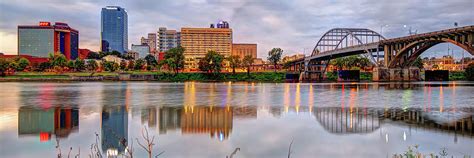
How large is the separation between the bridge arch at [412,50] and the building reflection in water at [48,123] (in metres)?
87.8

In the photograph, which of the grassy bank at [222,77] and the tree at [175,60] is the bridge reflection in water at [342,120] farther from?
the tree at [175,60]

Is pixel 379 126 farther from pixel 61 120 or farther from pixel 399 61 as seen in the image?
pixel 399 61

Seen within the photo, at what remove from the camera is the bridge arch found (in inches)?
4036

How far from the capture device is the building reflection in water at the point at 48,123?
65.7ft

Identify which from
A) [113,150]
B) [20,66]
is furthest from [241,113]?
[20,66]

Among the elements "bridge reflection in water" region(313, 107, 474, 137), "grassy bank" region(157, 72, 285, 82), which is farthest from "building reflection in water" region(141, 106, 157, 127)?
"grassy bank" region(157, 72, 285, 82)

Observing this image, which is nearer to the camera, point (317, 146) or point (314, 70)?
point (317, 146)

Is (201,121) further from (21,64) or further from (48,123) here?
(21,64)

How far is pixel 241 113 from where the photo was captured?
2872cm

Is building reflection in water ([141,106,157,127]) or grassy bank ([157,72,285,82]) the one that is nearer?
building reflection in water ([141,106,157,127])

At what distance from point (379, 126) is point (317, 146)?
262 inches

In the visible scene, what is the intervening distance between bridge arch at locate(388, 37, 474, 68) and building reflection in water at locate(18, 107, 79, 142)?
288 ft

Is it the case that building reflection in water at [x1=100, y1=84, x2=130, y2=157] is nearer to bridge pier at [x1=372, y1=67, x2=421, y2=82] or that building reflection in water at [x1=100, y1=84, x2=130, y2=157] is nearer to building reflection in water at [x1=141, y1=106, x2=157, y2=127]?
building reflection in water at [x1=141, y1=106, x2=157, y2=127]

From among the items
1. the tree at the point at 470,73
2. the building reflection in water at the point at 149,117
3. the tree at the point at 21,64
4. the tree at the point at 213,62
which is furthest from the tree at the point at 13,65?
the building reflection in water at the point at 149,117
